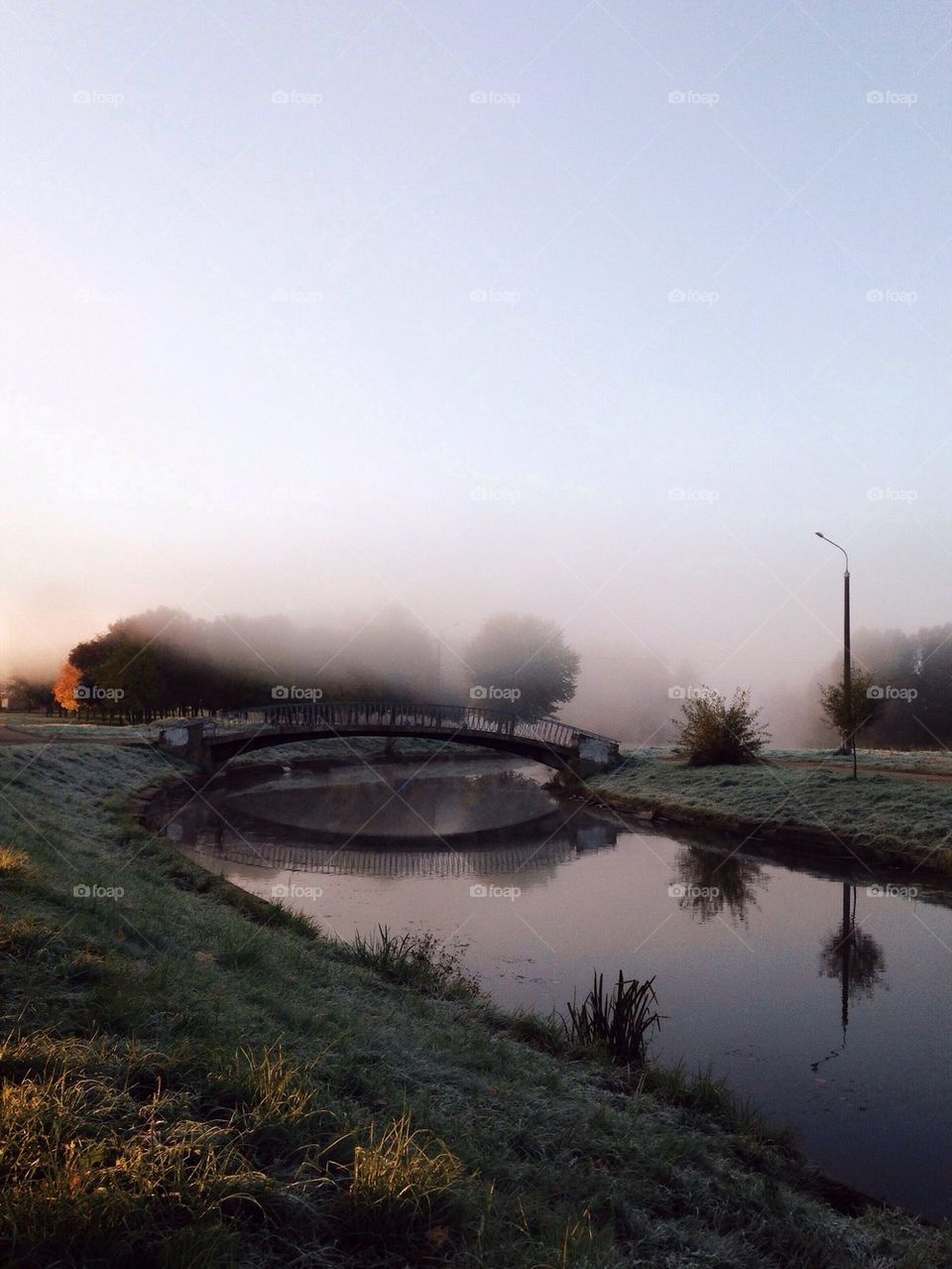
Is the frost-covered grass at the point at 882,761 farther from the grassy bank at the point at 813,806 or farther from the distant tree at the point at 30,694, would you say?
the distant tree at the point at 30,694

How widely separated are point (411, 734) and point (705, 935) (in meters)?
25.2

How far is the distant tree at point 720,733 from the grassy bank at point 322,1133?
979 inches

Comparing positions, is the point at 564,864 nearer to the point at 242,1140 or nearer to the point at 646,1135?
the point at 646,1135

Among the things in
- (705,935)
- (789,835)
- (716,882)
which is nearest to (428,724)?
(789,835)

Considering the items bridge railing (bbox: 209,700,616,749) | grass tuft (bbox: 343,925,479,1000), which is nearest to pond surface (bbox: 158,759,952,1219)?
grass tuft (bbox: 343,925,479,1000)

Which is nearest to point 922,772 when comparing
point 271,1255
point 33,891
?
point 33,891

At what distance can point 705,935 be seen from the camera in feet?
43.0

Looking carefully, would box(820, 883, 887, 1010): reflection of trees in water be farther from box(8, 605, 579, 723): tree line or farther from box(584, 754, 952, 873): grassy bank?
box(8, 605, 579, 723): tree line

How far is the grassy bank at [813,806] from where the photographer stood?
18.6 meters

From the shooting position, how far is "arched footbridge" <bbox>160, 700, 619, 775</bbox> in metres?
36.8

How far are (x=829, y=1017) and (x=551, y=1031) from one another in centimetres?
344

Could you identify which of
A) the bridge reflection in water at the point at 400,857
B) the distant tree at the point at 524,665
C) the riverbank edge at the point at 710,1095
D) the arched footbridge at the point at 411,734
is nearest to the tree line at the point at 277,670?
the distant tree at the point at 524,665

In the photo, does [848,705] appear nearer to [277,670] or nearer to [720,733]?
[720,733]

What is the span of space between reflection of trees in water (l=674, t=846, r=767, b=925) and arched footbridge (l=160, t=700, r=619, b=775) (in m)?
Answer: 15.3
